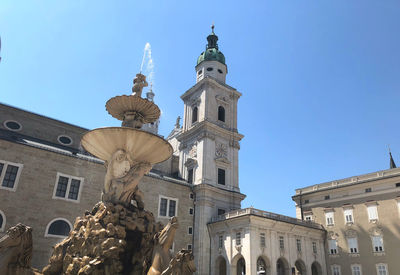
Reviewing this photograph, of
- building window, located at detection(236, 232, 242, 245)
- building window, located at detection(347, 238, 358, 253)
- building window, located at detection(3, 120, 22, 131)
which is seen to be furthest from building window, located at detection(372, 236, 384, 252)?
building window, located at detection(3, 120, 22, 131)

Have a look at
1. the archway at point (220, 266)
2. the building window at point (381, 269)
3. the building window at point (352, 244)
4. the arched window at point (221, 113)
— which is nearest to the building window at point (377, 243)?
the building window at point (381, 269)

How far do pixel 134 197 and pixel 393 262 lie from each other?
25876mm

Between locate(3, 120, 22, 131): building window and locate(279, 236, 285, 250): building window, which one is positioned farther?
locate(279, 236, 285, 250): building window

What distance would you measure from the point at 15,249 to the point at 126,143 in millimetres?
4240

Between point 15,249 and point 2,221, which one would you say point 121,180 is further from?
point 2,221

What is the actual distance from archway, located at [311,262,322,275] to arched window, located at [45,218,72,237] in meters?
22.6

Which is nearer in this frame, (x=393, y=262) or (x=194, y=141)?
(x=393, y=262)

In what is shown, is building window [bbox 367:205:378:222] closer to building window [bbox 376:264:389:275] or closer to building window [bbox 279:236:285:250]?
building window [bbox 376:264:389:275]

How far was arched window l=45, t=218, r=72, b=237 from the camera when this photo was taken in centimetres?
2068

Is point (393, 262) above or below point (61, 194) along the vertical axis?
below

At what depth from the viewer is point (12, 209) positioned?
19484 mm

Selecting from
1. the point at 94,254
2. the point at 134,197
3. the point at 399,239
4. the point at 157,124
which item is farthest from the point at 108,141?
the point at 157,124

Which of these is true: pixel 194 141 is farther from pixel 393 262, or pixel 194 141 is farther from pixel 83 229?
pixel 83 229

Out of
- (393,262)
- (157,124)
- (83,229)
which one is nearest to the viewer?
(83,229)
